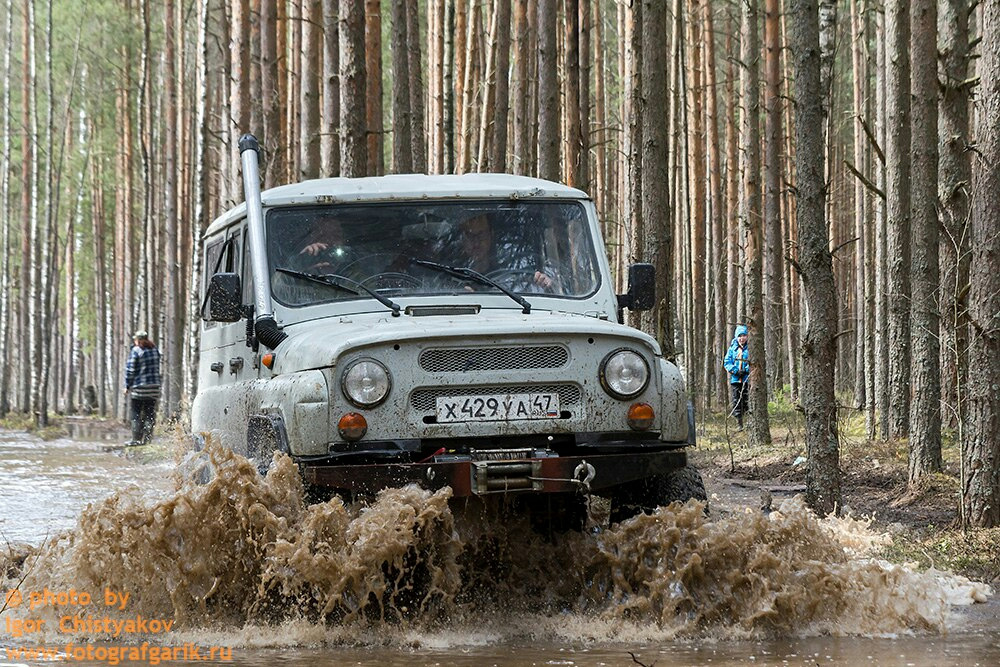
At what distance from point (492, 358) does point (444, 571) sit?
3.45ft

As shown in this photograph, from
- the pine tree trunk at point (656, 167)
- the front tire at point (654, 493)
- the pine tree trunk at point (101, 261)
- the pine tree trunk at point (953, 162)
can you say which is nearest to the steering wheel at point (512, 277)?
the front tire at point (654, 493)

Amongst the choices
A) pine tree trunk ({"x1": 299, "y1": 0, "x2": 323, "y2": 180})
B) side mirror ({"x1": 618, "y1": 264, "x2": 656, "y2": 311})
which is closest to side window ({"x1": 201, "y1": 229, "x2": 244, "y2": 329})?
side mirror ({"x1": 618, "y1": 264, "x2": 656, "y2": 311})

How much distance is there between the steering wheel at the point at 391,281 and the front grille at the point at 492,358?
3.78ft

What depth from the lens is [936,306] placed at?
12695 millimetres

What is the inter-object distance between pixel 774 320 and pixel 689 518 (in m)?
15.3

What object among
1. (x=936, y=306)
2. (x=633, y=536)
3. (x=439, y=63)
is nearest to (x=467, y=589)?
(x=633, y=536)

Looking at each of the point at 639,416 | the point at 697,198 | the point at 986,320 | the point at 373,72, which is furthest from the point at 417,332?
the point at 697,198

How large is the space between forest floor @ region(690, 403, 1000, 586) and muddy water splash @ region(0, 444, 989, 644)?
40.2 inches

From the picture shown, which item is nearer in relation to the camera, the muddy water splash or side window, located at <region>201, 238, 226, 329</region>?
the muddy water splash

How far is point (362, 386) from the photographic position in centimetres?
638

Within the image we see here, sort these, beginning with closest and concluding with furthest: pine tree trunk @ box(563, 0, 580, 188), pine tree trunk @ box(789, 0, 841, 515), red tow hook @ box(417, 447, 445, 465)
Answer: red tow hook @ box(417, 447, 445, 465) < pine tree trunk @ box(789, 0, 841, 515) < pine tree trunk @ box(563, 0, 580, 188)

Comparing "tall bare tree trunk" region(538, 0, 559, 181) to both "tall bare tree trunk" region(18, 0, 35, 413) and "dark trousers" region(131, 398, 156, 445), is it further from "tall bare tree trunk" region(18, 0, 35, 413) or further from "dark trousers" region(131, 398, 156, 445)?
"tall bare tree trunk" region(18, 0, 35, 413)

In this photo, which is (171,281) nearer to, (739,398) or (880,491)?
(739,398)

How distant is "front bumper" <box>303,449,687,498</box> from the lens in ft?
20.2
